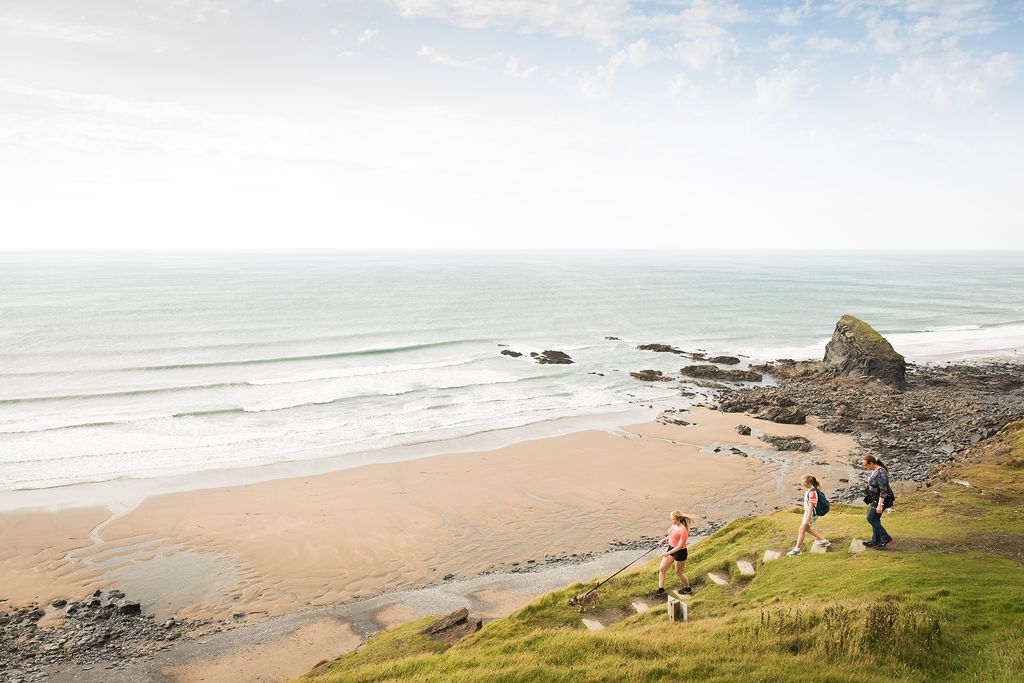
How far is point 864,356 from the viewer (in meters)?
45.8

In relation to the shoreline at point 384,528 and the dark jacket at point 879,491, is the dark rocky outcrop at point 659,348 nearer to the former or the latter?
the shoreline at point 384,528

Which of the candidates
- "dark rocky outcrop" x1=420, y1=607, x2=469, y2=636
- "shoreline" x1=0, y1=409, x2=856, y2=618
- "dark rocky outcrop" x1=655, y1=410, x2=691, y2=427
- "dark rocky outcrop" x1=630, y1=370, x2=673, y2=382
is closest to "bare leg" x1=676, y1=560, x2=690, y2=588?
"dark rocky outcrop" x1=420, y1=607, x2=469, y2=636

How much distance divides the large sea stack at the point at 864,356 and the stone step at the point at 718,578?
127 ft

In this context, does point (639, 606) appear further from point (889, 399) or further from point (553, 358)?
point (553, 358)

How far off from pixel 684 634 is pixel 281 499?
66.5 feet

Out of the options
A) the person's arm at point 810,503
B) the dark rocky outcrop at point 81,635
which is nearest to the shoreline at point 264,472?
the dark rocky outcrop at point 81,635

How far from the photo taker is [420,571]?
19.8 metres

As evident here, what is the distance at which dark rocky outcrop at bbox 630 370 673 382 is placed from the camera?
49.1 metres

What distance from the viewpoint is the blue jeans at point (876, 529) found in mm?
→ 12564

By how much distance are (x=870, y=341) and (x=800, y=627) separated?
43307mm

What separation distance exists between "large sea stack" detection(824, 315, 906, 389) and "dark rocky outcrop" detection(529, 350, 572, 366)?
864 inches

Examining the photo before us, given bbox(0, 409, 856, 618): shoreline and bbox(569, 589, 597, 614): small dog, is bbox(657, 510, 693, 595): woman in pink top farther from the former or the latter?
→ bbox(0, 409, 856, 618): shoreline

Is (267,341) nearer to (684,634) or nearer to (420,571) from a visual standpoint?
(420,571)

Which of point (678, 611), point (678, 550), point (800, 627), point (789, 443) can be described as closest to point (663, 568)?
point (678, 550)
